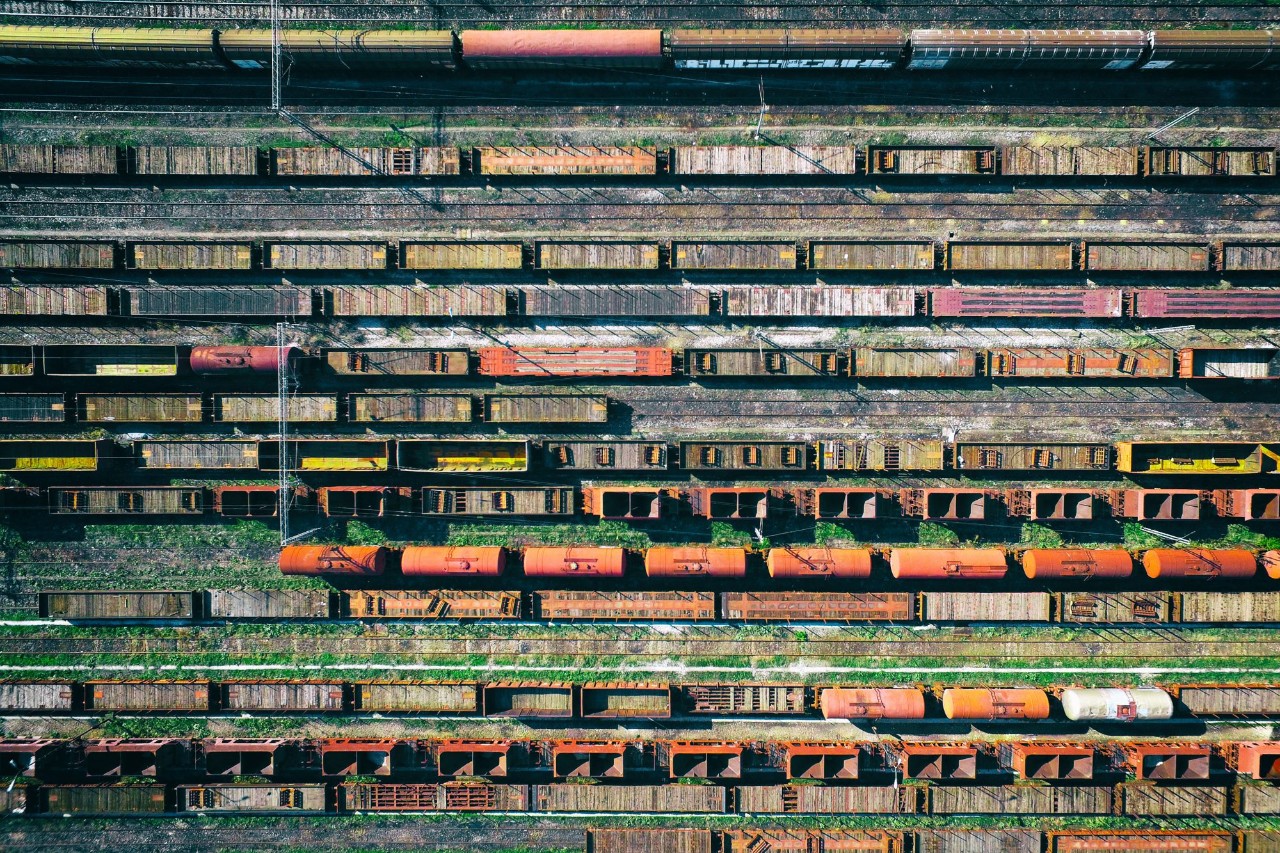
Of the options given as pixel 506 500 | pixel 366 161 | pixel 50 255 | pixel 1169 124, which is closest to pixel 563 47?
pixel 366 161

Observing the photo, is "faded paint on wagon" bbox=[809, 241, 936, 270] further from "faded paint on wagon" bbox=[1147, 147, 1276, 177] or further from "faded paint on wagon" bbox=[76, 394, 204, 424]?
"faded paint on wagon" bbox=[76, 394, 204, 424]

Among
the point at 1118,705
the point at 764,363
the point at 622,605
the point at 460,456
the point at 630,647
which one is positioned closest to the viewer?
the point at 1118,705

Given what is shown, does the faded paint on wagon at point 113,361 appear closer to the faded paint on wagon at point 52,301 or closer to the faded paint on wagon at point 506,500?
the faded paint on wagon at point 52,301

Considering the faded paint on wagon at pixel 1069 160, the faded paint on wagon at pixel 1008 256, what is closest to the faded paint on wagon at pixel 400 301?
the faded paint on wagon at pixel 1008 256

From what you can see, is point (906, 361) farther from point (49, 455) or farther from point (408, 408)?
point (49, 455)

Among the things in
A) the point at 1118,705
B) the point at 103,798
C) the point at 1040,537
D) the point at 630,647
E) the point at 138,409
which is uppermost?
the point at 138,409

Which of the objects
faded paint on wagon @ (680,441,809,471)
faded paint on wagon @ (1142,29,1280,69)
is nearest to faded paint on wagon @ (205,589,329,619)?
faded paint on wagon @ (680,441,809,471)

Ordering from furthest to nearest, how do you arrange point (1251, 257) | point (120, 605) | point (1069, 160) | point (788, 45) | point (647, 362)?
point (120, 605), point (647, 362), point (1069, 160), point (1251, 257), point (788, 45)
